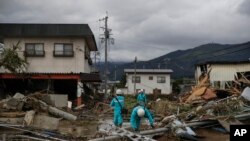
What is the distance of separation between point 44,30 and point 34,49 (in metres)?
1.64

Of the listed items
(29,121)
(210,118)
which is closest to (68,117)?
(29,121)

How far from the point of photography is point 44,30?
3111 cm

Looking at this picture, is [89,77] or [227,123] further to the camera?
[89,77]

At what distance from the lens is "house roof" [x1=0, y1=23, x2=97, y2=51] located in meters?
30.9

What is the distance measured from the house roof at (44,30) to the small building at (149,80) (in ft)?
116


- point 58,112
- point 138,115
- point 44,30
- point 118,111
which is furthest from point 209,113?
point 44,30

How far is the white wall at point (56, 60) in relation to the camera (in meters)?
31.2

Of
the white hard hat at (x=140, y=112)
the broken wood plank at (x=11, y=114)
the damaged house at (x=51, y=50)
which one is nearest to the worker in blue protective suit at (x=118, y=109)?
the white hard hat at (x=140, y=112)

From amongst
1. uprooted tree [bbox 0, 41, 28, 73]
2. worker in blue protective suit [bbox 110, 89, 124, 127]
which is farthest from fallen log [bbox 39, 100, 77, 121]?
worker in blue protective suit [bbox 110, 89, 124, 127]

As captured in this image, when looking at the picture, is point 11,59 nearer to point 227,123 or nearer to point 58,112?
point 58,112

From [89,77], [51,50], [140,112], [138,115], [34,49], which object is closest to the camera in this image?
[140,112]

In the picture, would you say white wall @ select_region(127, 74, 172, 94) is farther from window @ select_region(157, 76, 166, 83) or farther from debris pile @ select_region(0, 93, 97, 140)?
debris pile @ select_region(0, 93, 97, 140)

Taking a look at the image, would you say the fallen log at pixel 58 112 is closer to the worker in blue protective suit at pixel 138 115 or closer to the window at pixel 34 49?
the worker in blue protective suit at pixel 138 115

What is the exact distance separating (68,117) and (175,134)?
9583 millimetres
